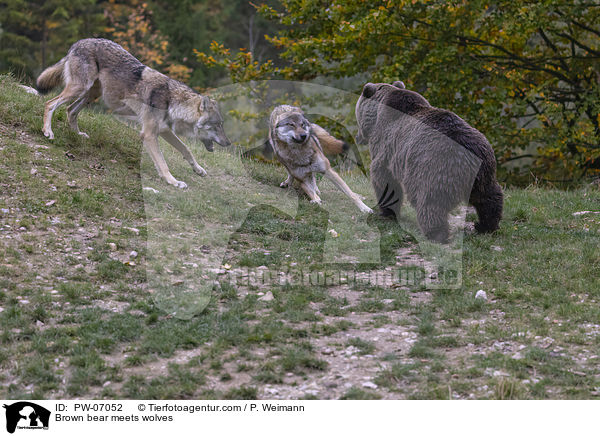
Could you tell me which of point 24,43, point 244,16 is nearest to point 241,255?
point 24,43

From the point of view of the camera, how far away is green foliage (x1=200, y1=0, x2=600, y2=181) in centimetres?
1101

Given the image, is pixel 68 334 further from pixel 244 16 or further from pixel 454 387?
pixel 244 16

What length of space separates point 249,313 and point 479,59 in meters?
8.44

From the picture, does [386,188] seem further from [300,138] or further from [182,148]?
[182,148]

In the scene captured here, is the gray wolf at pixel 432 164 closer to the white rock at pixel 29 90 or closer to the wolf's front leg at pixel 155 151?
the wolf's front leg at pixel 155 151

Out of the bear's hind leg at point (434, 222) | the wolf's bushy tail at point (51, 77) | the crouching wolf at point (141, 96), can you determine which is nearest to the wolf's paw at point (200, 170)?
the crouching wolf at point (141, 96)

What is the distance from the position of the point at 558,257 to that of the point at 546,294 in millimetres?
1084

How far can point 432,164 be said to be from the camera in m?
6.80

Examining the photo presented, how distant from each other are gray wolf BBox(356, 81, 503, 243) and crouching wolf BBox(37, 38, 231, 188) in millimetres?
2288

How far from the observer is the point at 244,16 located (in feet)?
103

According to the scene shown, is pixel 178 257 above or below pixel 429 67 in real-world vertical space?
below

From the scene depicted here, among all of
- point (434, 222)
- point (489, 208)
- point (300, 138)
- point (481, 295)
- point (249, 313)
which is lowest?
point (249, 313)

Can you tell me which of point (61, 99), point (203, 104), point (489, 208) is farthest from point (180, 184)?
point (489, 208)

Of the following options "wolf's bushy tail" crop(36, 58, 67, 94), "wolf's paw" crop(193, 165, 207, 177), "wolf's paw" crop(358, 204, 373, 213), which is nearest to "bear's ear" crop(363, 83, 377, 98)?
"wolf's paw" crop(358, 204, 373, 213)
